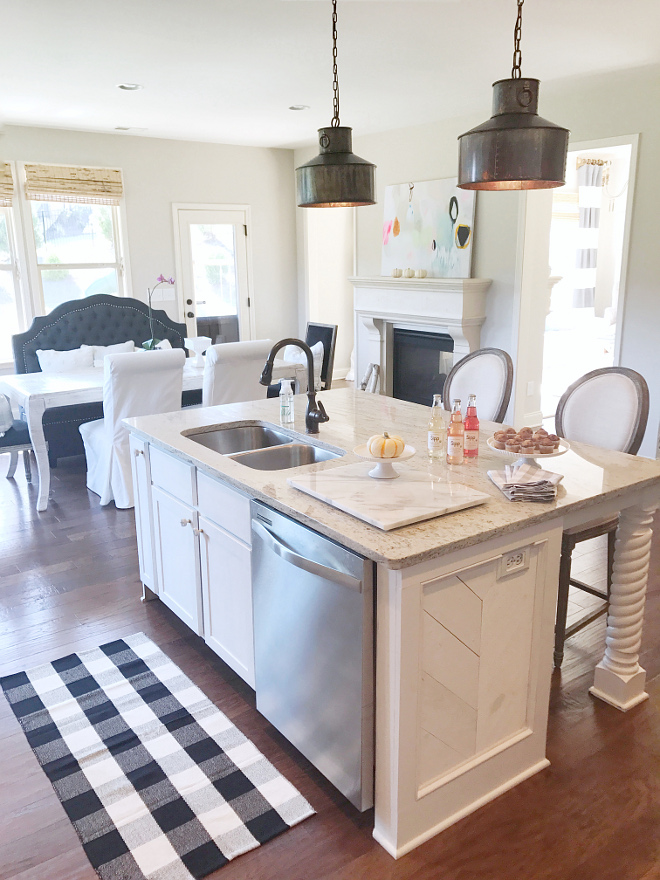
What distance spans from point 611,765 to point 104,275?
251 inches

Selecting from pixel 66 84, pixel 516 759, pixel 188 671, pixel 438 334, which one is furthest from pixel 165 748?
pixel 438 334

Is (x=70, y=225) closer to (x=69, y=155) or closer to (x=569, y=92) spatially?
(x=69, y=155)

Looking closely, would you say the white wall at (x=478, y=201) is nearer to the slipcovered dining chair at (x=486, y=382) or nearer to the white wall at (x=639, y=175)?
the white wall at (x=639, y=175)

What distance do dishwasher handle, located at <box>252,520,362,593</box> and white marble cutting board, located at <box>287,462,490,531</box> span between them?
154mm

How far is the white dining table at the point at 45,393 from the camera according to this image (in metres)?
4.32

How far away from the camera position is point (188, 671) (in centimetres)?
264

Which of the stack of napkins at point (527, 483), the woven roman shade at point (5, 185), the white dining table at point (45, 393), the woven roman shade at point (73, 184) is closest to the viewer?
the stack of napkins at point (527, 483)

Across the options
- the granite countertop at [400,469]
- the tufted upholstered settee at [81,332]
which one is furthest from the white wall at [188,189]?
the granite countertop at [400,469]

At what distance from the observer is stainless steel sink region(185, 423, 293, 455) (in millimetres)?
2904

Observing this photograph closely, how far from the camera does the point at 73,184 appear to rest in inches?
258

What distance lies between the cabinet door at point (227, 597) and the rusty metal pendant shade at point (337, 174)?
1.20m

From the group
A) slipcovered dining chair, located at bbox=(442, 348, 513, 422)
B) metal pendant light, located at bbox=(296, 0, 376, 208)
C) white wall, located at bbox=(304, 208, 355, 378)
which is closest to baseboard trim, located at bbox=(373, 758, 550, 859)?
slipcovered dining chair, located at bbox=(442, 348, 513, 422)

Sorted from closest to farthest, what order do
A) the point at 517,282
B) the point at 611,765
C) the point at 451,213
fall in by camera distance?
the point at 611,765
the point at 517,282
the point at 451,213

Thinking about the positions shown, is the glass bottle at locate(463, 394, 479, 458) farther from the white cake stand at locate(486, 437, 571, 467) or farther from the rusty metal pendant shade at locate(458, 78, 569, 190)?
the rusty metal pendant shade at locate(458, 78, 569, 190)
